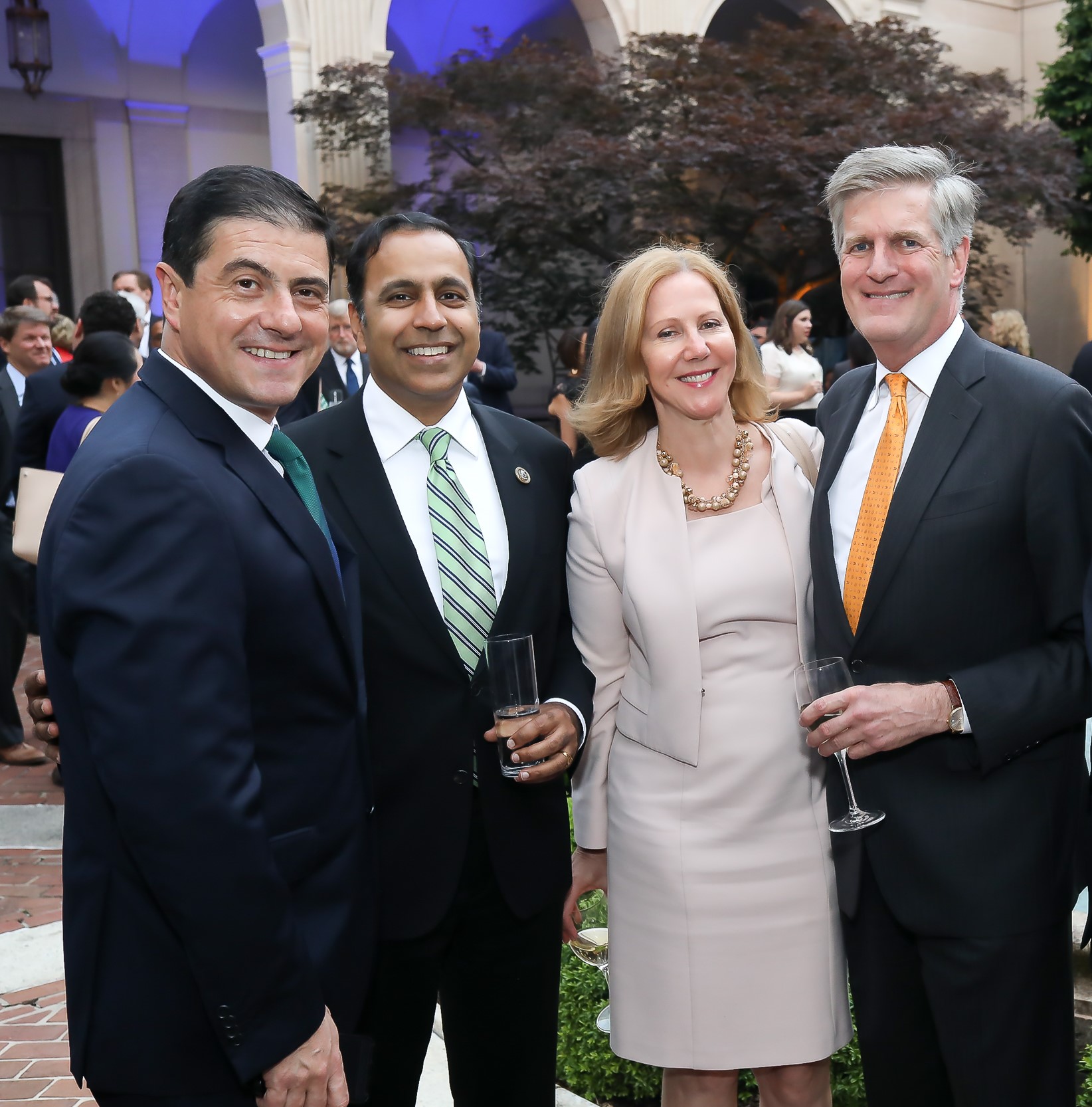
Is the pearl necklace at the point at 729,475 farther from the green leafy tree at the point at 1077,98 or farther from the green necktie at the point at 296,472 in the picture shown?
the green leafy tree at the point at 1077,98

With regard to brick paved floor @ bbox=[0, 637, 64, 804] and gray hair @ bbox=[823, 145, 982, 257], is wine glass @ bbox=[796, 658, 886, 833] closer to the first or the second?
gray hair @ bbox=[823, 145, 982, 257]

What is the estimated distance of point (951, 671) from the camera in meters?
2.59

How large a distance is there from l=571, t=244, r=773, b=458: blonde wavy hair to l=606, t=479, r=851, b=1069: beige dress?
0.42m

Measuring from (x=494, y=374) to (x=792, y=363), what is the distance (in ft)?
9.25

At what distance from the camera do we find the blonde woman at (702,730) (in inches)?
110

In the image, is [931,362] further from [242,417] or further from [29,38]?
[29,38]

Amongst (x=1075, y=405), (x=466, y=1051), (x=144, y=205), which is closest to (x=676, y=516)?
(x=1075, y=405)

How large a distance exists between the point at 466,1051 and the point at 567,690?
0.89 meters

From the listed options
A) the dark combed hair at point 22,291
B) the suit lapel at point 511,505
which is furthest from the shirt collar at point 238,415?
the dark combed hair at point 22,291

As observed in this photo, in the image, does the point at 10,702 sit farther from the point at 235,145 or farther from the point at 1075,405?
the point at 235,145

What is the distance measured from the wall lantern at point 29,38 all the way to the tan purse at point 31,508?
748cm

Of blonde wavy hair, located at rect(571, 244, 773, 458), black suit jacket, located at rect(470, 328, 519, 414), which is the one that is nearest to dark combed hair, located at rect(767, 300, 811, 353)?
black suit jacket, located at rect(470, 328, 519, 414)

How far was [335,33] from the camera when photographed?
565 inches

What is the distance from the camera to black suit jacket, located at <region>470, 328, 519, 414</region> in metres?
9.39
